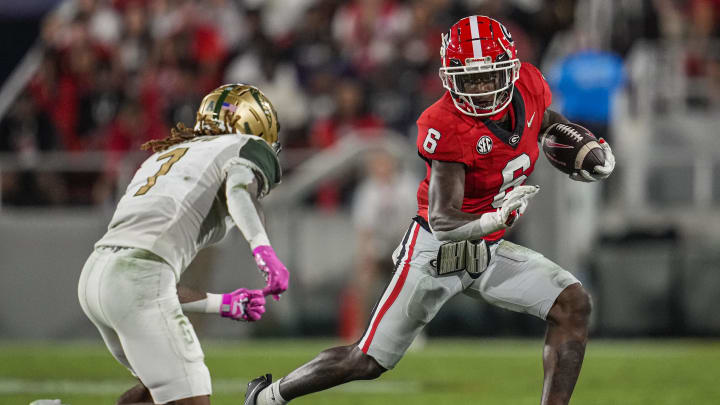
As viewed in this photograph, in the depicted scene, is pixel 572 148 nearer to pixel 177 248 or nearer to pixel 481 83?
pixel 481 83

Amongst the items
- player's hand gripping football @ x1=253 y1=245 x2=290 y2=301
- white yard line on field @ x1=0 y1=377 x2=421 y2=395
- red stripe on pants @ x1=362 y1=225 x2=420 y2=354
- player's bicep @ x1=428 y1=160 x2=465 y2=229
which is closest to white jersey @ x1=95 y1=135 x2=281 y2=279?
player's hand gripping football @ x1=253 y1=245 x2=290 y2=301

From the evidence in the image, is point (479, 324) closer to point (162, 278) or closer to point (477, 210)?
point (477, 210)

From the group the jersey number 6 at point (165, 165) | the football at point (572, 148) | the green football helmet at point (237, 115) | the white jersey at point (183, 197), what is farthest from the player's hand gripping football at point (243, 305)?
the football at point (572, 148)

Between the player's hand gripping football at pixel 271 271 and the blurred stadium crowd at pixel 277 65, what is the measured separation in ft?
22.9

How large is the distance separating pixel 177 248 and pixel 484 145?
1.35 metres

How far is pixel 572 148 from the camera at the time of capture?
5.14 m

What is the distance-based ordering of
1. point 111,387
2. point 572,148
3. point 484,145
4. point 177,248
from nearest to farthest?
point 177,248 < point 484,145 < point 572,148 < point 111,387

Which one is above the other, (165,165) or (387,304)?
(165,165)

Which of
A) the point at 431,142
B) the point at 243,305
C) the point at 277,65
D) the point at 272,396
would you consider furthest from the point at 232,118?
the point at 277,65

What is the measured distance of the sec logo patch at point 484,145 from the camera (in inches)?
192

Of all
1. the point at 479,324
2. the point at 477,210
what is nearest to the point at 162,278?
the point at 477,210

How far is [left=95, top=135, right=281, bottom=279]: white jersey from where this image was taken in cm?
421

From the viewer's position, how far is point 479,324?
1086 cm

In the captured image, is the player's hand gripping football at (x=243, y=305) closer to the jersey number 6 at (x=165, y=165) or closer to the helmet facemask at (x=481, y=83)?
the jersey number 6 at (x=165, y=165)
